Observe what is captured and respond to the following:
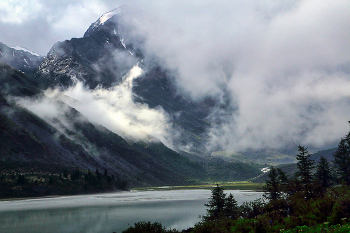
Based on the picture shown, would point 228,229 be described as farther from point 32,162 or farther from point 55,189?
point 32,162

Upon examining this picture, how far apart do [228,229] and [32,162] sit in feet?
615

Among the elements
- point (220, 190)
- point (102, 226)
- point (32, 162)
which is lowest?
point (102, 226)

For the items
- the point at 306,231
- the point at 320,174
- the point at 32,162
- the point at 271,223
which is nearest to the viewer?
the point at 306,231

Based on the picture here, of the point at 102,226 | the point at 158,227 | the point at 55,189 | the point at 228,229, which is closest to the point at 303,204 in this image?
the point at 228,229

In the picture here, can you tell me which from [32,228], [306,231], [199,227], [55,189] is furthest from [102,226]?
[55,189]

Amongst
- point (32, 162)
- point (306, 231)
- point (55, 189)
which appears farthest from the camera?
point (32, 162)

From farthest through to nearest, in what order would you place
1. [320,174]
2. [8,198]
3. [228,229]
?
[8,198] → [320,174] → [228,229]

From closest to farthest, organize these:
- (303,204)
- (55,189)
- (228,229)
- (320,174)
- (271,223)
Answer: (271,223)
(228,229)
(303,204)
(320,174)
(55,189)

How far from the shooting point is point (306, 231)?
24219 millimetres

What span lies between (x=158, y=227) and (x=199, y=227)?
17.3 ft

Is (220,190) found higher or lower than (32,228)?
higher

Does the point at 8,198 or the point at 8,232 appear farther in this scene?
the point at 8,198

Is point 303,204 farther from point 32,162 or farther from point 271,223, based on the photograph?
point 32,162

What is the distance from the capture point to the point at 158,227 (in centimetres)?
3234
